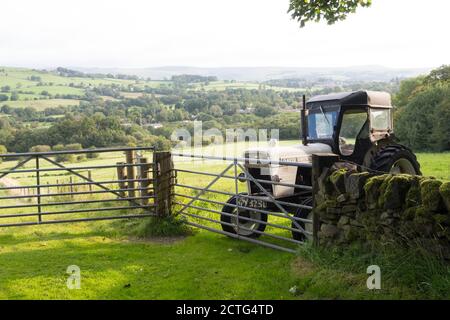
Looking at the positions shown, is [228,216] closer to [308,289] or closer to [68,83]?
[308,289]

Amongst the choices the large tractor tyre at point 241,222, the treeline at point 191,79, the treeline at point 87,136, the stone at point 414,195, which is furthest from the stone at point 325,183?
the treeline at point 191,79

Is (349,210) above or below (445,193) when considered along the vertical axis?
below

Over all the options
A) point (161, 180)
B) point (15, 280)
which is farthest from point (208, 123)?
point (15, 280)

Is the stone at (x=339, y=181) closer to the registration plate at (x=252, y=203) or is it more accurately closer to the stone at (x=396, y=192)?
the stone at (x=396, y=192)

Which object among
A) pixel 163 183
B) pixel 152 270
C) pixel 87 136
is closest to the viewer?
pixel 152 270

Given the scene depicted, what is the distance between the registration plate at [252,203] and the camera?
7.66 metres

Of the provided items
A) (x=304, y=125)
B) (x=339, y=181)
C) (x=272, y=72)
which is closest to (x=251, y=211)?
(x=304, y=125)

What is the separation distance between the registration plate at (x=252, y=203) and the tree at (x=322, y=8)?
405cm

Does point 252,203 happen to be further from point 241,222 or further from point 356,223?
point 356,223

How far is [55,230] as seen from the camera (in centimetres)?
882

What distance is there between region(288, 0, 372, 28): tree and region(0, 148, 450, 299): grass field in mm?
4542

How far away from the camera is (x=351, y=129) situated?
8.18 m

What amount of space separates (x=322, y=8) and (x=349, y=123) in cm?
284
